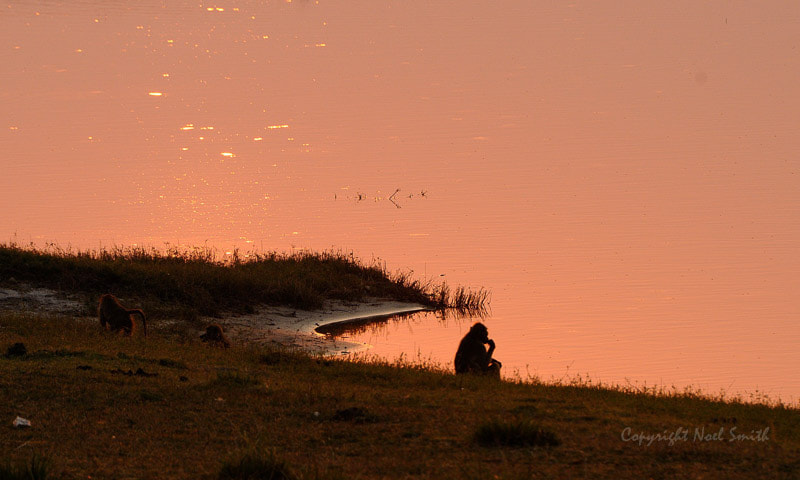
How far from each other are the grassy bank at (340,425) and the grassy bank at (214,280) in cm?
728

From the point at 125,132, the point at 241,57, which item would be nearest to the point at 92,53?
the point at 241,57

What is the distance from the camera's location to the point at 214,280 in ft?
79.5

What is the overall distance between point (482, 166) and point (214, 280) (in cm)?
3161

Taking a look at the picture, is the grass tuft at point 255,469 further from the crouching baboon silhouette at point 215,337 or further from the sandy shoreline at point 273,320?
the sandy shoreline at point 273,320

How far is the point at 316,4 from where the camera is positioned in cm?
13950

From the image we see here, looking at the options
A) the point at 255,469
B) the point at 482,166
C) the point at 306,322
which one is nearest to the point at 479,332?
the point at 255,469

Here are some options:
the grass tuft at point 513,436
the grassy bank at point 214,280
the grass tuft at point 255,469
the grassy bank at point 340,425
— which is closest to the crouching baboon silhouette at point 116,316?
the grassy bank at point 340,425

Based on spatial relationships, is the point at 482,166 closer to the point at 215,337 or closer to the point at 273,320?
the point at 273,320

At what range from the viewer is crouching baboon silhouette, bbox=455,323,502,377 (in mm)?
16203

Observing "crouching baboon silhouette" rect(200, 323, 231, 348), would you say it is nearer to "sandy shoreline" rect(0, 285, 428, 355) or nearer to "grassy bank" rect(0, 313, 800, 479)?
"sandy shoreline" rect(0, 285, 428, 355)

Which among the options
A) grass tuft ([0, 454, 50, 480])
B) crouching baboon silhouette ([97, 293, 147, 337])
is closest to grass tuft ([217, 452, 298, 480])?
grass tuft ([0, 454, 50, 480])

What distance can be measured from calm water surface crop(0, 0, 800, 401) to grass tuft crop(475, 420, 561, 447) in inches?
377

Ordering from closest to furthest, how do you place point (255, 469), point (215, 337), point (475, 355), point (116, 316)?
point (255, 469)
point (475, 355)
point (116, 316)
point (215, 337)

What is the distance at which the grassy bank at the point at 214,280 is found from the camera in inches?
883
